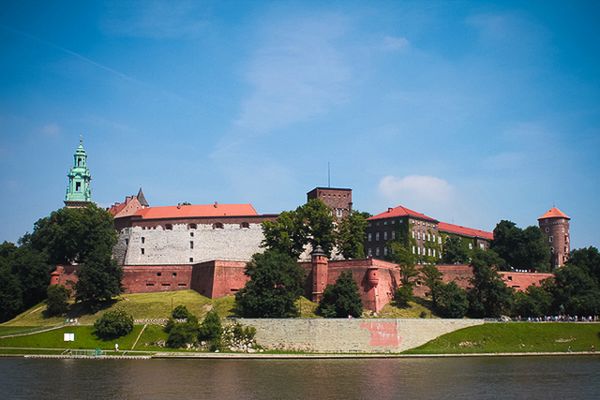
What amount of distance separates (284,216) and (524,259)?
27.2 metres

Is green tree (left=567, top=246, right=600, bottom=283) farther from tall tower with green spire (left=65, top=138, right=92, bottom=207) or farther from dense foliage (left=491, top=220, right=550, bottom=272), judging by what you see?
tall tower with green spire (left=65, top=138, right=92, bottom=207)

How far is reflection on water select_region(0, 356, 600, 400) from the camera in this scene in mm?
30500

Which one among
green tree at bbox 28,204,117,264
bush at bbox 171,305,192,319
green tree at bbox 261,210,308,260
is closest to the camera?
bush at bbox 171,305,192,319

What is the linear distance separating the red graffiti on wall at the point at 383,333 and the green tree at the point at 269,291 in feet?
20.0

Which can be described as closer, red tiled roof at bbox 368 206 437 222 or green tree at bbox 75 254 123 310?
green tree at bbox 75 254 123 310

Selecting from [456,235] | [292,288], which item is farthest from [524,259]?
[292,288]

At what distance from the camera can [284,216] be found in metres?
62.6

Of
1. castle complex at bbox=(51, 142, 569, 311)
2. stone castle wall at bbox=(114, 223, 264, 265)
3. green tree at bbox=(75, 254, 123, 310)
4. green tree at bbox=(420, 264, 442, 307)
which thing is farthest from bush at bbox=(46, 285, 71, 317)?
green tree at bbox=(420, 264, 442, 307)

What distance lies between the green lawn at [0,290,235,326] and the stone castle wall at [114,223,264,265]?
1378cm

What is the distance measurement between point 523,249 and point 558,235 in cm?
2075

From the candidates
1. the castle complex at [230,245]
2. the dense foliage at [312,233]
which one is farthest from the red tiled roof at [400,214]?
the dense foliage at [312,233]

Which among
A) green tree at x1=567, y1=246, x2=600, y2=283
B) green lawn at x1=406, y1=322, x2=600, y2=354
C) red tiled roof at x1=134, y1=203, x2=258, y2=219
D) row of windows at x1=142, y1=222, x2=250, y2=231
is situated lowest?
green lawn at x1=406, y1=322, x2=600, y2=354

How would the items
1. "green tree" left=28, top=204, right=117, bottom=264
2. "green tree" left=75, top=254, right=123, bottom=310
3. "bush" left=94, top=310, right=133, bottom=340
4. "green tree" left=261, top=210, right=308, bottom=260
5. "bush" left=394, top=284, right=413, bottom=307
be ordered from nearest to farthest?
"bush" left=94, top=310, right=133, bottom=340 < "green tree" left=75, top=254, right=123, bottom=310 < "bush" left=394, top=284, right=413, bottom=307 < "green tree" left=261, top=210, right=308, bottom=260 < "green tree" left=28, top=204, right=117, bottom=264

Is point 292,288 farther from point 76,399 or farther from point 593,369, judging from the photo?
point 76,399
